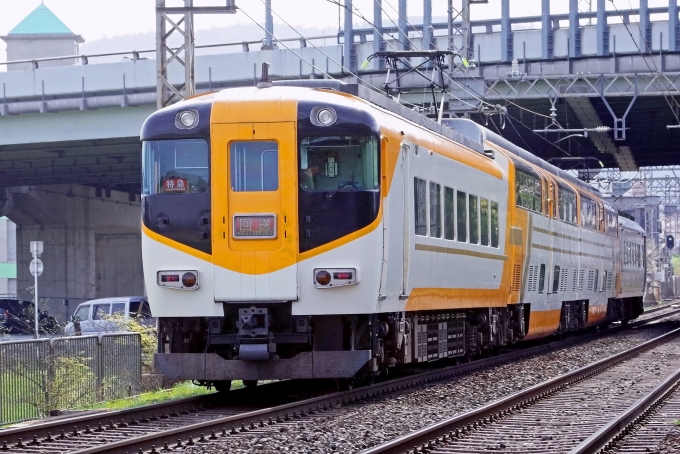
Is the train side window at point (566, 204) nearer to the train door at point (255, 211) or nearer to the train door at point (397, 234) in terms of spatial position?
the train door at point (397, 234)

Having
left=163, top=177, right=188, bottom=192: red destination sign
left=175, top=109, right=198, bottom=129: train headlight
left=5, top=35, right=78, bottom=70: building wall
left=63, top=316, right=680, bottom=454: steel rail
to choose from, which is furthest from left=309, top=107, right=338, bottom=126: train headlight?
left=5, top=35, right=78, bottom=70: building wall

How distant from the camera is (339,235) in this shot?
38.2 feet

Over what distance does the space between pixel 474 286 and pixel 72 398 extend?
532cm

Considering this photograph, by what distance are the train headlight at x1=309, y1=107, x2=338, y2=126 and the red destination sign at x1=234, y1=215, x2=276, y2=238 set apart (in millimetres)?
1025

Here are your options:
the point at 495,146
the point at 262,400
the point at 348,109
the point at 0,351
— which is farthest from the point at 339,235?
the point at 495,146

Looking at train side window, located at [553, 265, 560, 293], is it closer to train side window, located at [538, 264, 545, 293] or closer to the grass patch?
train side window, located at [538, 264, 545, 293]

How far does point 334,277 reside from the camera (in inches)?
456

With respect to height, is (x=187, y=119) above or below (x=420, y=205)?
above

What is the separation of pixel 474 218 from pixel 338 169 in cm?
419

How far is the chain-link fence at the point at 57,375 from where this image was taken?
13711 mm

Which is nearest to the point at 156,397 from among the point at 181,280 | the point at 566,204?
the point at 181,280

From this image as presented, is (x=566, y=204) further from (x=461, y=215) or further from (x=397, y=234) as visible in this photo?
(x=397, y=234)

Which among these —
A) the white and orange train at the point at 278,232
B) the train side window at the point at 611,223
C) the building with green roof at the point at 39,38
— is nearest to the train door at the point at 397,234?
the white and orange train at the point at 278,232

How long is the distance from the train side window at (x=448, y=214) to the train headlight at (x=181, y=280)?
3.73 meters
